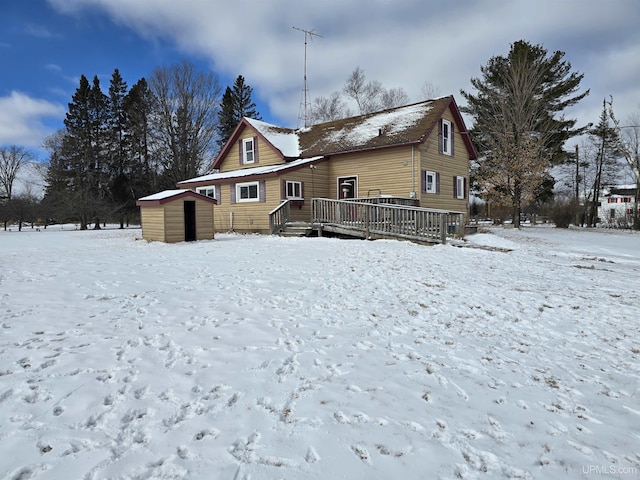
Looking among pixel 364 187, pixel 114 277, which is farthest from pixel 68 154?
pixel 114 277

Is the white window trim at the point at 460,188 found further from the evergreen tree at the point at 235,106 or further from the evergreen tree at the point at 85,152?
the evergreen tree at the point at 235,106

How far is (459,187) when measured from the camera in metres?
20.6

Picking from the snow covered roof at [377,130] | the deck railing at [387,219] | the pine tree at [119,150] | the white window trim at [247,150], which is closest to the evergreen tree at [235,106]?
the pine tree at [119,150]

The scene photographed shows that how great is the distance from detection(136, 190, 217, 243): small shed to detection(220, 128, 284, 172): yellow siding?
7160mm

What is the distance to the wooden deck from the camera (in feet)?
38.8

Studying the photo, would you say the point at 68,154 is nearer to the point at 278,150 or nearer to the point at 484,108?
the point at 278,150

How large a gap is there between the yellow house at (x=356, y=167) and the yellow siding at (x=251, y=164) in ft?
0.20

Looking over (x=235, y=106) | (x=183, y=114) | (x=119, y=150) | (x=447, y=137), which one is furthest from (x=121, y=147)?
(x=447, y=137)

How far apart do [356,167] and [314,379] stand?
16.3 metres

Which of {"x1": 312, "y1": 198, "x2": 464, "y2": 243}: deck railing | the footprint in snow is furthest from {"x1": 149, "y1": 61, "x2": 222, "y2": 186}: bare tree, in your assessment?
the footprint in snow

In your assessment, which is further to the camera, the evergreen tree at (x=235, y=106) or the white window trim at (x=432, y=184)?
the evergreen tree at (x=235, y=106)

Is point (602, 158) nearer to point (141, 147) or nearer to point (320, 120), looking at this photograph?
point (320, 120)

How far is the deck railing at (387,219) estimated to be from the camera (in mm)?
11797

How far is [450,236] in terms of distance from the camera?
13.2 m
